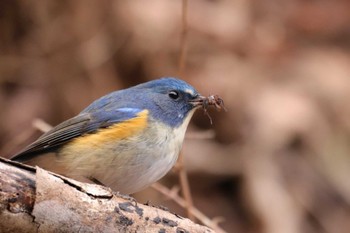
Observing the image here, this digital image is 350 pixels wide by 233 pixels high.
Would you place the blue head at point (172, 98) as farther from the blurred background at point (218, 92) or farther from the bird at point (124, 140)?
the blurred background at point (218, 92)

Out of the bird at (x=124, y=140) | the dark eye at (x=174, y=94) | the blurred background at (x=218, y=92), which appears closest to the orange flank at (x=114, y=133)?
the bird at (x=124, y=140)

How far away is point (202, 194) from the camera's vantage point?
23.4ft

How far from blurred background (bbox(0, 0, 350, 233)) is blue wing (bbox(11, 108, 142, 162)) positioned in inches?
99.2

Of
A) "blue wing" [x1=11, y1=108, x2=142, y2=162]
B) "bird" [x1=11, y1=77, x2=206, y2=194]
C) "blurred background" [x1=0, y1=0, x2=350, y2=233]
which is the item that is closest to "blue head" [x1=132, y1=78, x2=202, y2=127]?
"bird" [x1=11, y1=77, x2=206, y2=194]

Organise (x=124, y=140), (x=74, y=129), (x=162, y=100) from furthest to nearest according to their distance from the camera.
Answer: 1. (x=162, y=100)
2. (x=74, y=129)
3. (x=124, y=140)

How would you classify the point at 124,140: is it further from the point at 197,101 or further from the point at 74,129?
the point at 197,101

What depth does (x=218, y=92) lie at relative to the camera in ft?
25.3

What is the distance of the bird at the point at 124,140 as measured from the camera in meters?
3.79

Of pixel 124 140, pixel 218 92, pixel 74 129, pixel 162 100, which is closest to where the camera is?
pixel 124 140

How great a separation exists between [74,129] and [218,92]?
3833 millimetres

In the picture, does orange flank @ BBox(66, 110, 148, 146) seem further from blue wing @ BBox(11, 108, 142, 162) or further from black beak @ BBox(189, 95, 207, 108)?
black beak @ BBox(189, 95, 207, 108)

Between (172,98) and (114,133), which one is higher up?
(172,98)

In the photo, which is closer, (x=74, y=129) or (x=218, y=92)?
(x=74, y=129)

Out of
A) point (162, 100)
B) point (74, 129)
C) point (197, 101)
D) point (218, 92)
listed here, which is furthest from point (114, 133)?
point (218, 92)
